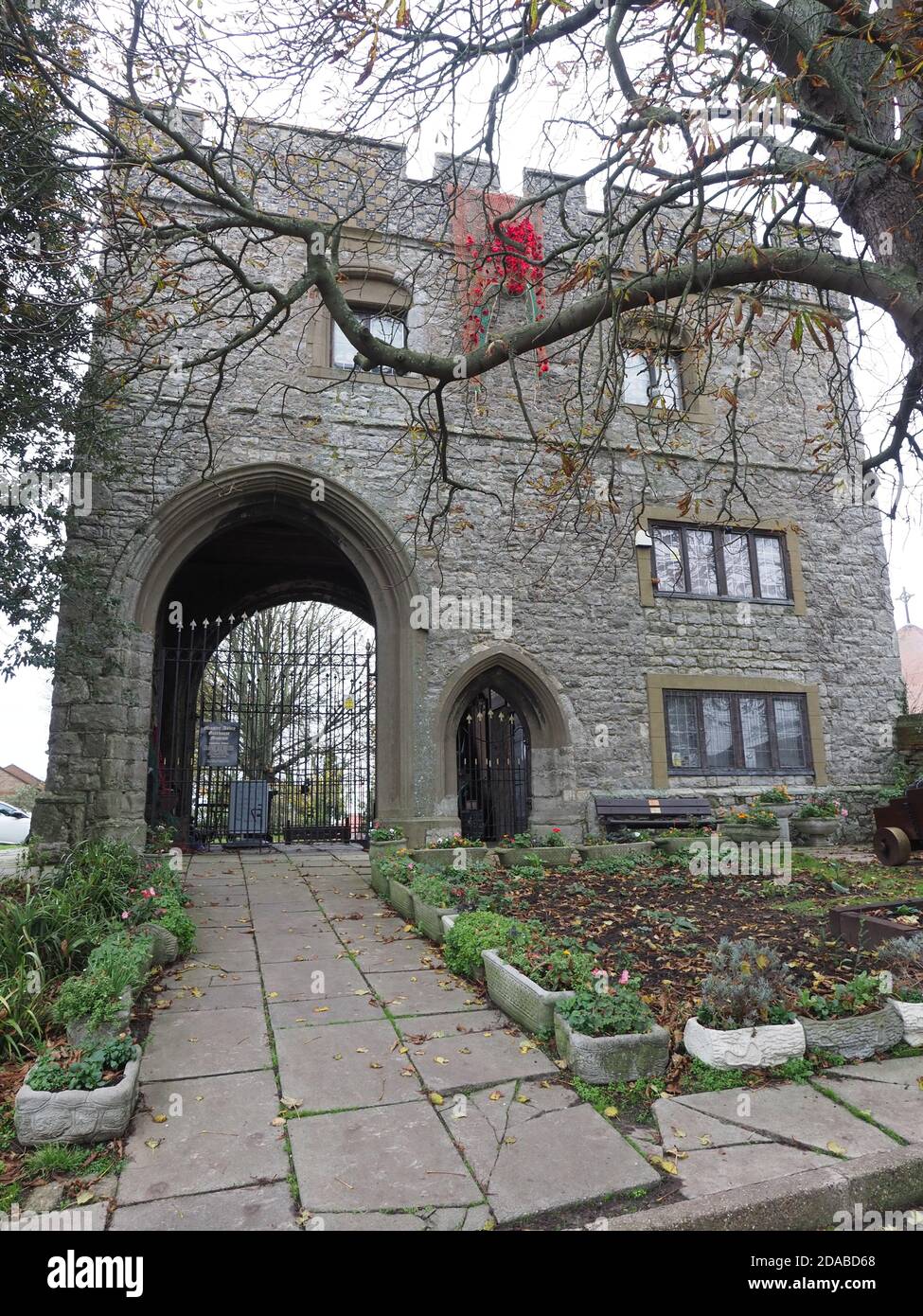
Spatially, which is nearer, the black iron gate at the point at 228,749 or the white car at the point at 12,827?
the black iron gate at the point at 228,749

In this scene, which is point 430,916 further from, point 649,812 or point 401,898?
point 649,812

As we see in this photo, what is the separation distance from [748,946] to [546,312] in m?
9.79

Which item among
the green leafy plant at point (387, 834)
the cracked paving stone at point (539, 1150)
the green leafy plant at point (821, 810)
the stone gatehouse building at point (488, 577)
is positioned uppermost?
the stone gatehouse building at point (488, 577)

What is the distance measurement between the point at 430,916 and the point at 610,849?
12.4ft

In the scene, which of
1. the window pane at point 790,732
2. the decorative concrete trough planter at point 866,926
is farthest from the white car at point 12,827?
the decorative concrete trough planter at point 866,926

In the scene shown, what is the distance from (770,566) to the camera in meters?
12.0

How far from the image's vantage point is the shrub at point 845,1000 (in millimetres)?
3580

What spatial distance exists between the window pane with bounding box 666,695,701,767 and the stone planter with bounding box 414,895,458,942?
5.72 meters

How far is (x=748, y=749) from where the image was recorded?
1123 cm

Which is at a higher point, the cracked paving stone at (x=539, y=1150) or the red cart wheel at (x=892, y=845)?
the red cart wheel at (x=892, y=845)

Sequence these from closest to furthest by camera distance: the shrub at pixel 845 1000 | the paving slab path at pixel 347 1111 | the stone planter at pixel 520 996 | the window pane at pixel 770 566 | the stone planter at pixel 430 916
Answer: the paving slab path at pixel 347 1111 < the shrub at pixel 845 1000 < the stone planter at pixel 520 996 < the stone planter at pixel 430 916 < the window pane at pixel 770 566

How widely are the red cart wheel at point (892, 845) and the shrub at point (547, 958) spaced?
5.29 m

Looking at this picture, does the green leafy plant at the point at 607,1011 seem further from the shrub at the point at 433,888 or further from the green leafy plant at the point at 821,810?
the green leafy plant at the point at 821,810

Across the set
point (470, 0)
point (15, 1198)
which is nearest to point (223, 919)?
point (15, 1198)
